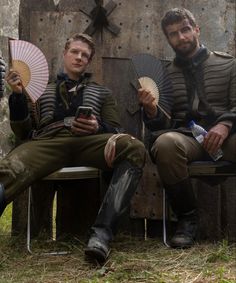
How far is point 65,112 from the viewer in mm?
3971

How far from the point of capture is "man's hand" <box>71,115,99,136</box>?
12.1 ft

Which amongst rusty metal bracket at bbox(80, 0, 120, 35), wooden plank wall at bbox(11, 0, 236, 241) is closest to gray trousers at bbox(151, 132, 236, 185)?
wooden plank wall at bbox(11, 0, 236, 241)

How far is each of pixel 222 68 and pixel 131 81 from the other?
3.10 ft

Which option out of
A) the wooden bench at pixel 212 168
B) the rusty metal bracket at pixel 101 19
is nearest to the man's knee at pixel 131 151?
the wooden bench at pixel 212 168

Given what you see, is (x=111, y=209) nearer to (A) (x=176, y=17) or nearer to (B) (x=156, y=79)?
(B) (x=156, y=79)

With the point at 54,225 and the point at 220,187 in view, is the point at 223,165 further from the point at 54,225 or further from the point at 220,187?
the point at 54,225

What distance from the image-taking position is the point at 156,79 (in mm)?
4062

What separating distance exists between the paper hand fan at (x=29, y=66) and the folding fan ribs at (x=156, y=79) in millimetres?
767

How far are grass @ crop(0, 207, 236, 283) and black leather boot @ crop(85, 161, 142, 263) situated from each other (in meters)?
0.12

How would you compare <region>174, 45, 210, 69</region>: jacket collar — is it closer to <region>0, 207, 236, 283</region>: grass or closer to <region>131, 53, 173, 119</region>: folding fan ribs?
<region>131, 53, 173, 119</region>: folding fan ribs

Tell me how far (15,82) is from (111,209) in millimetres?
1185

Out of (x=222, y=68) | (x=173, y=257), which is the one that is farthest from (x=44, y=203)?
(x=222, y=68)

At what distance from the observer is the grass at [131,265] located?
2.93 m

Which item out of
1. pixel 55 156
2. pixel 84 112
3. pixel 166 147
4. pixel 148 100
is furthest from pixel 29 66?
pixel 166 147
